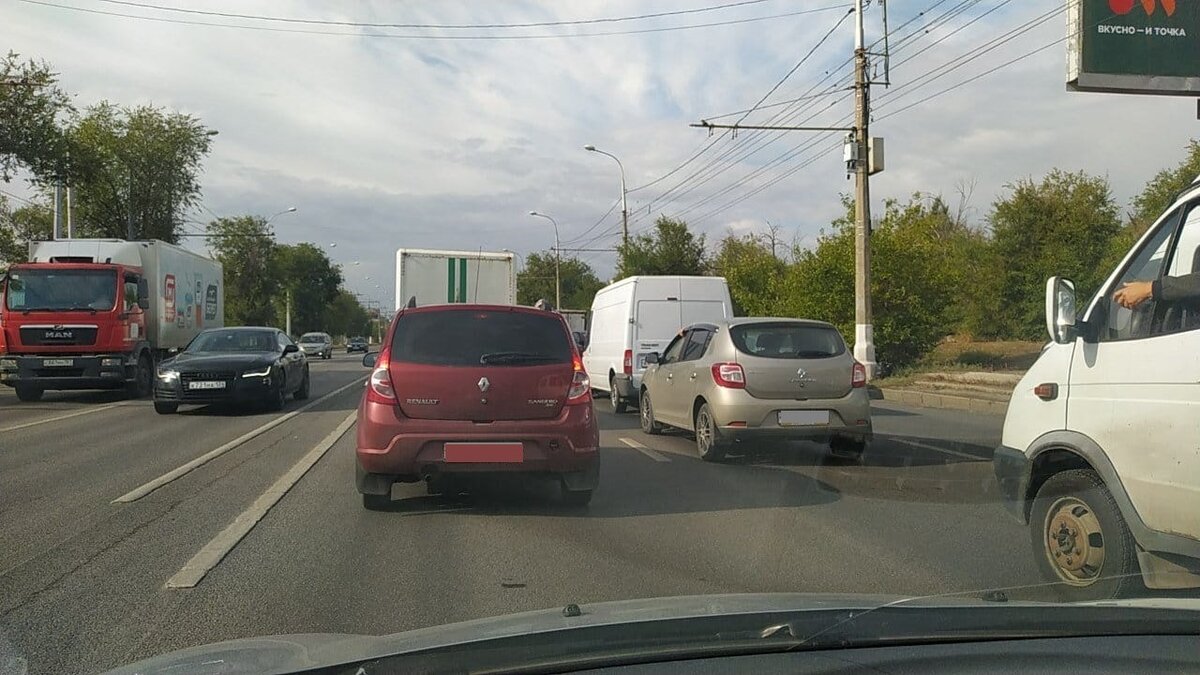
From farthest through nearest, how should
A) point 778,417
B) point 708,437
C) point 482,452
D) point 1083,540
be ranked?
point 708,437
point 778,417
point 482,452
point 1083,540

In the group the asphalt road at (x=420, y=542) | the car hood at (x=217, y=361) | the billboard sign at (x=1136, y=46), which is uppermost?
the billboard sign at (x=1136, y=46)

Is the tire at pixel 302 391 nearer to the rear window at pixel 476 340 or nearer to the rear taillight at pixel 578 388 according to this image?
the rear window at pixel 476 340

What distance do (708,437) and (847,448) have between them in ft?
5.07

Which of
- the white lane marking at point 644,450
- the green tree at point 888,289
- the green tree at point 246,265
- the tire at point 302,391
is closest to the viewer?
the white lane marking at point 644,450

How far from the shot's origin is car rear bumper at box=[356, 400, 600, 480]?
6645 millimetres

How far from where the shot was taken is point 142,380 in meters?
19.3

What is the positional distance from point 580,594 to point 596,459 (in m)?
2.25

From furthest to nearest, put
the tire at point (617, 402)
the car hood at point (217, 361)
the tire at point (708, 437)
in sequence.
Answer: the tire at point (617, 402) → the car hood at point (217, 361) → the tire at point (708, 437)

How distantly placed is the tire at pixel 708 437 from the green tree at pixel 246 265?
58.3m

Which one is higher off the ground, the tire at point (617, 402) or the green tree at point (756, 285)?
the green tree at point (756, 285)

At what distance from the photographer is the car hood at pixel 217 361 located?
14625 mm

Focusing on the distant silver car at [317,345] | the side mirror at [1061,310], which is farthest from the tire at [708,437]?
the distant silver car at [317,345]

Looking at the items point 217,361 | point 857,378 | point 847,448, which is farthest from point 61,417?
point 857,378

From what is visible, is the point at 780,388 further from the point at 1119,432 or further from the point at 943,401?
the point at 943,401
